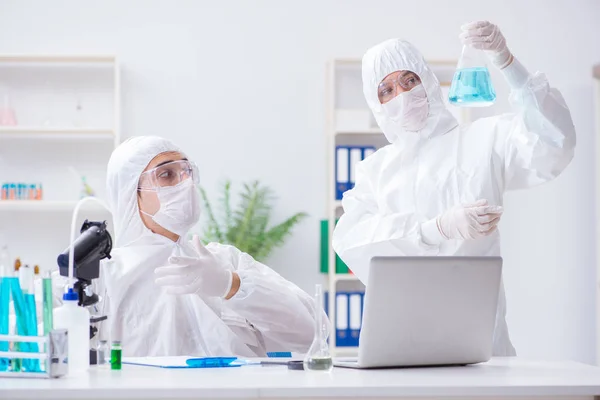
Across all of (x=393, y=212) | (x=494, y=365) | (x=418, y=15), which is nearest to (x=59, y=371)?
(x=494, y=365)

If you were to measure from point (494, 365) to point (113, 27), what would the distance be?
338 cm

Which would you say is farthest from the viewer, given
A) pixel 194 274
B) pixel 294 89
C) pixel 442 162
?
pixel 294 89

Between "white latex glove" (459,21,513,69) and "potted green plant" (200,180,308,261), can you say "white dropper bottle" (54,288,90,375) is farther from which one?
"potted green plant" (200,180,308,261)

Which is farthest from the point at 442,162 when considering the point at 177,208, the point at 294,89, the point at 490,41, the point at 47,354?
the point at 294,89

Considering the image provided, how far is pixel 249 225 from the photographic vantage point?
4.47m

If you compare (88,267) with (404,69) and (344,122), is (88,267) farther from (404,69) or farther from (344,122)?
(344,122)

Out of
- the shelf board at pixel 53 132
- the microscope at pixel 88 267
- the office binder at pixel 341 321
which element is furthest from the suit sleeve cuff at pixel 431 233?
the shelf board at pixel 53 132

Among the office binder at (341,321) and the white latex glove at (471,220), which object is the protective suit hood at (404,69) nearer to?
the white latex glove at (471,220)

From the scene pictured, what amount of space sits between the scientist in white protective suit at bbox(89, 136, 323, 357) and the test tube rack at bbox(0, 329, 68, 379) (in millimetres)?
578

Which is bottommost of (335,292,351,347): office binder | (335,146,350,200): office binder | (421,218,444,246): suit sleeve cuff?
(335,292,351,347): office binder

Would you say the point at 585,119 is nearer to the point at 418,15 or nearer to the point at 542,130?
the point at 418,15

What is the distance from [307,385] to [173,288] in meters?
0.79

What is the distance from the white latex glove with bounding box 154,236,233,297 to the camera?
6.91 ft

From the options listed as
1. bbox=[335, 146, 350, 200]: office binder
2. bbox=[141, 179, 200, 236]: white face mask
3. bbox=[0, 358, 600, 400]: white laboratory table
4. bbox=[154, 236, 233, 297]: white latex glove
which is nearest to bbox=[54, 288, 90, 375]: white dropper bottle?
bbox=[0, 358, 600, 400]: white laboratory table
